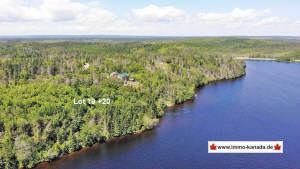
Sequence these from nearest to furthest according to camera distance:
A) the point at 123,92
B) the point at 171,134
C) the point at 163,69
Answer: the point at 171,134 → the point at 123,92 → the point at 163,69

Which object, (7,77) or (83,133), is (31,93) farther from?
(7,77)

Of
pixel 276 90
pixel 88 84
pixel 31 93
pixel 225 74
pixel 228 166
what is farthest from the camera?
pixel 225 74

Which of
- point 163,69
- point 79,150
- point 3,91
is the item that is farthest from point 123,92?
point 163,69

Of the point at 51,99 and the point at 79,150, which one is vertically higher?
the point at 51,99

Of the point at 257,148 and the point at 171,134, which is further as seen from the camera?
the point at 171,134

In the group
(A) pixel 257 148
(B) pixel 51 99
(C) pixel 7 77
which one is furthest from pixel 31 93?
(A) pixel 257 148

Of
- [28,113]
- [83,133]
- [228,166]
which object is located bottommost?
[228,166]
